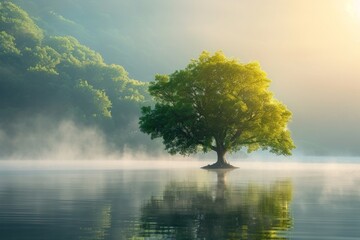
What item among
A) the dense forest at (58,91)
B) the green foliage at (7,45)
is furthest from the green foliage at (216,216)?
the green foliage at (7,45)

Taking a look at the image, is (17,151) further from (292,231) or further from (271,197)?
(292,231)

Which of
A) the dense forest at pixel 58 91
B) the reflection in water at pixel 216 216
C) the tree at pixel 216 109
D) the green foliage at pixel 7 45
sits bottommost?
the reflection in water at pixel 216 216

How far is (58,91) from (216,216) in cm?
15511

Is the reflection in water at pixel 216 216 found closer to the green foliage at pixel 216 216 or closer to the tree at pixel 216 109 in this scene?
the green foliage at pixel 216 216

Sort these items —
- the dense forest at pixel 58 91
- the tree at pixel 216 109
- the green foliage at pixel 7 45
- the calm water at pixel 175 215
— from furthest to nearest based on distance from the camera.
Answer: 1. the green foliage at pixel 7 45
2. the dense forest at pixel 58 91
3. the tree at pixel 216 109
4. the calm water at pixel 175 215

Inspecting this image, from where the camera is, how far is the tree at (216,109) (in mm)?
85312

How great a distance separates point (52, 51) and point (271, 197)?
6298 inches

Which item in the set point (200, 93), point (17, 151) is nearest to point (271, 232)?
point (200, 93)

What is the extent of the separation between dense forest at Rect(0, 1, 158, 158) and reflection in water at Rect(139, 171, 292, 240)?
443 feet

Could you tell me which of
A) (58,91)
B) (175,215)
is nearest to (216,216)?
(175,215)

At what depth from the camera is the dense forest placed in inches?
6639

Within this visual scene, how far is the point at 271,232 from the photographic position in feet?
61.4

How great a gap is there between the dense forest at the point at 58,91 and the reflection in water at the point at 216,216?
443 ft

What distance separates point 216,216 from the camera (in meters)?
22.5
